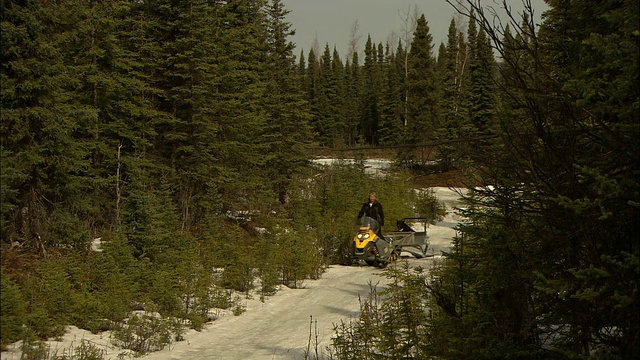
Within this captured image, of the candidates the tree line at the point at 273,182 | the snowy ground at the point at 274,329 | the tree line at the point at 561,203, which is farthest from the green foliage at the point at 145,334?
the tree line at the point at 561,203

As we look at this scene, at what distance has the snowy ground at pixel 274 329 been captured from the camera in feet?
27.6

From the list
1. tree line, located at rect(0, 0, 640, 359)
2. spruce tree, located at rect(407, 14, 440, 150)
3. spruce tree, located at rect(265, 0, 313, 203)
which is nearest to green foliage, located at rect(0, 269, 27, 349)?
tree line, located at rect(0, 0, 640, 359)

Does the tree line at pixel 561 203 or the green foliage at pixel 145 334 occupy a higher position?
the tree line at pixel 561 203

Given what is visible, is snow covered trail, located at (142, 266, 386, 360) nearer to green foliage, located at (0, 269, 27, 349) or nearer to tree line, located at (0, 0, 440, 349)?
tree line, located at (0, 0, 440, 349)

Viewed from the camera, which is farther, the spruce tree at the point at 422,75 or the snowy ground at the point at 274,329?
the spruce tree at the point at 422,75

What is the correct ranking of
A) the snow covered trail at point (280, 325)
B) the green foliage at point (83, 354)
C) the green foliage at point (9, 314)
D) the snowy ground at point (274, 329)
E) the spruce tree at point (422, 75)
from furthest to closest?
the spruce tree at point (422, 75)
the snow covered trail at point (280, 325)
the snowy ground at point (274, 329)
the green foliage at point (9, 314)
the green foliage at point (83, 354)

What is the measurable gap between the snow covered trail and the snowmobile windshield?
64.7 inches

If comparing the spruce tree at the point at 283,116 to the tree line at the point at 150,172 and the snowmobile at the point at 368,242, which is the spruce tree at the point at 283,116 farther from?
the snowmobile at the point at 368,242

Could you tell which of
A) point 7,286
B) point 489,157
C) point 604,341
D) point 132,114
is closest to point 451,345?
point 604,341

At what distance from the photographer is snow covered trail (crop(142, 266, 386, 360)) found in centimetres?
859

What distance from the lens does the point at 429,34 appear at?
4666 centimetres

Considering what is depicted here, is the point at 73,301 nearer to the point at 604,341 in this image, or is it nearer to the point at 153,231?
the point at 153,231

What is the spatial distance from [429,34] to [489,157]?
44.8 metres

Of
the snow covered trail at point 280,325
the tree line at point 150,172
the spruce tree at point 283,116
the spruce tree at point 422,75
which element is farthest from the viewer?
the spruce tree at point 422,75
